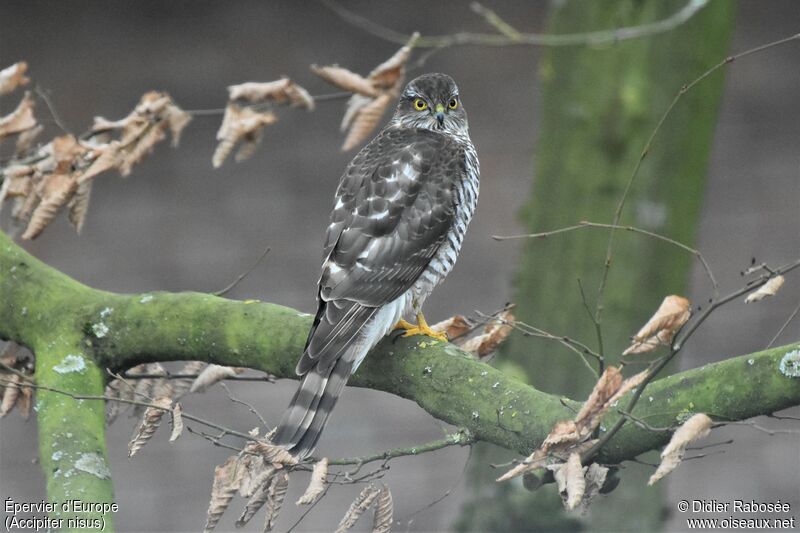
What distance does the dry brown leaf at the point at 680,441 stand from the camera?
217cm

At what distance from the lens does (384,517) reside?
101 inches

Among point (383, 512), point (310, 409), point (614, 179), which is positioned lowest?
point (383, 512)

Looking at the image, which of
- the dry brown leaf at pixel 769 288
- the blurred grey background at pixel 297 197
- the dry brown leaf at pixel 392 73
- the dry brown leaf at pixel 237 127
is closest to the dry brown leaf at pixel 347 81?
the dry brown leaf at pixel 392 73

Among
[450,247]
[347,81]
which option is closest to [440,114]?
[450,247]

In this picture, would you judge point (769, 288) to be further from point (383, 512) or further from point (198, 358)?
point (198, 358)

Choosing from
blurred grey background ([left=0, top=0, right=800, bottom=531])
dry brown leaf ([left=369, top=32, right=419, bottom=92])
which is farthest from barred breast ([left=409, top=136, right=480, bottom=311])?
blurred grey background ([left=0, top=0, right=800, bottom=531])

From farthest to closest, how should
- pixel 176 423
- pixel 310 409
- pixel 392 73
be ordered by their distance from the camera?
1. pixel 392 73
2. pixel 310 409
3. pixel 176 423

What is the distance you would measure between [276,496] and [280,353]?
62 centimetres

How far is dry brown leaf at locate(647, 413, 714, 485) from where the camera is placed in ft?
7.13

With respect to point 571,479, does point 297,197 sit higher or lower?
higher

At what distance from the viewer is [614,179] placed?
4.42m

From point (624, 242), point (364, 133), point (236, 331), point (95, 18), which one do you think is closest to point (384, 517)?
→ point (236, 331)

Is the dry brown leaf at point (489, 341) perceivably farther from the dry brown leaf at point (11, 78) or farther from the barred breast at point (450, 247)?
the dry brown leaf at point (11, 78)

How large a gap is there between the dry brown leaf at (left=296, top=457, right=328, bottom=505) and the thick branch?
0.39m
